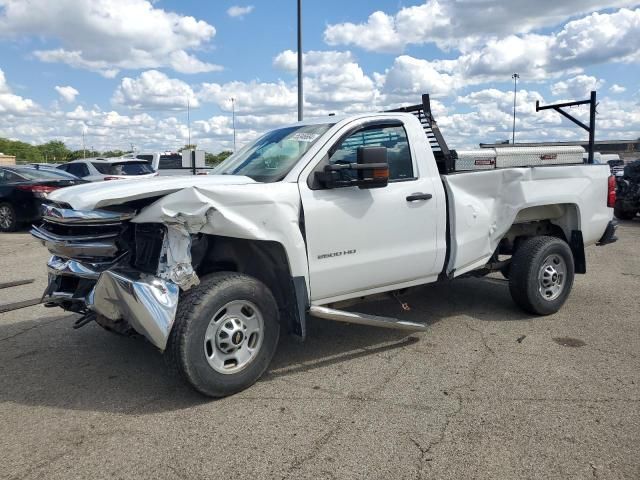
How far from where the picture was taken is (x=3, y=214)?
508 inches

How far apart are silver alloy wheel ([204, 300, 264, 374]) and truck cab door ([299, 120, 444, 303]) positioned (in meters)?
0.53

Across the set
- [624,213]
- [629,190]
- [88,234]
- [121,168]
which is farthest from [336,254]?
[624,213]

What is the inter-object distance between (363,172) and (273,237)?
880mm

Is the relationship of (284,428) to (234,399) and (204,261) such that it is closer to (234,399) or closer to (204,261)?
(234,399)

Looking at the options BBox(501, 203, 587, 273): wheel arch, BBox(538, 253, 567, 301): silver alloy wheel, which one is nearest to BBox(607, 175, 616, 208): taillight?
BBox(501, 203, 587, 273): wheel arch

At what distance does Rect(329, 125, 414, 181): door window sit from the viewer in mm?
4731

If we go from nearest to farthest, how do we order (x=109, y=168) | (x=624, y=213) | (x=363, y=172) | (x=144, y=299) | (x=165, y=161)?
(x=144, y=299)
(x=363, y=172)
(x=624, y=213)
(x=109, y=168)
(x=165, y=161)

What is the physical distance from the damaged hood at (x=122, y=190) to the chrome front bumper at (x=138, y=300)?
47 centimetres

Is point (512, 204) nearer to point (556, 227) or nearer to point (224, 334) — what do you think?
point (556, 227)

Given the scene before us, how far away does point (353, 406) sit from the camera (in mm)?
3799

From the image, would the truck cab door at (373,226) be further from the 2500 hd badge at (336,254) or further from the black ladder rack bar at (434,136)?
the black ladder rack bar at (434,136)

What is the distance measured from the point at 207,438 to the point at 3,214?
1174cm

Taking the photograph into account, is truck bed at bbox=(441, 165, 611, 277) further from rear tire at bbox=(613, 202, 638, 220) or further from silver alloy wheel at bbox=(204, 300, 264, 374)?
rear tire at bbox=(613, 202, 638, 220)

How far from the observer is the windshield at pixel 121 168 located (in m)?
15.7
